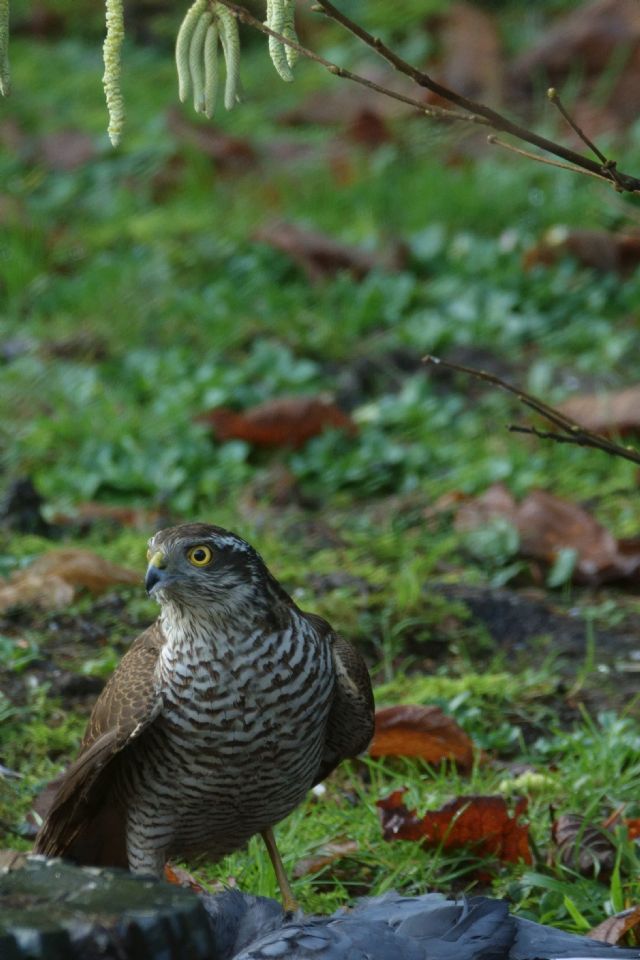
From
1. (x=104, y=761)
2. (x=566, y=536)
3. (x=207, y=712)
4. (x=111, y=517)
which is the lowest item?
(x=566, y=536)

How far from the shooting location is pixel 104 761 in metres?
3.53

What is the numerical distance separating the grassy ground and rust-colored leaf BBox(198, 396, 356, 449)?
0.22 ft

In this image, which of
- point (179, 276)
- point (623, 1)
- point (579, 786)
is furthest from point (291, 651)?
point (623, 1)

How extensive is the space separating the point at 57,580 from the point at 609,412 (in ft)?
8.73

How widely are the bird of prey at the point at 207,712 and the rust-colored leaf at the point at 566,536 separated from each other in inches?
89.0

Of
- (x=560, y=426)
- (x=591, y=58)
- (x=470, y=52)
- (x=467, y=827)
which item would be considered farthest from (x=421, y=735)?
(x=470, y=52)

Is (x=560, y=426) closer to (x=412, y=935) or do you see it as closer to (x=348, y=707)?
(x=348, y=707)

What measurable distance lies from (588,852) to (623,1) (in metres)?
8.46

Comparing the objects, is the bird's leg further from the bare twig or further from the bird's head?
the bare twig

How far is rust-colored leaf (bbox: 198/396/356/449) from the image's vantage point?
6.84m

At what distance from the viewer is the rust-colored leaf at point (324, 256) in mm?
8438

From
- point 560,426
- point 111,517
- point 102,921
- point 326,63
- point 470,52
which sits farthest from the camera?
point 470,52

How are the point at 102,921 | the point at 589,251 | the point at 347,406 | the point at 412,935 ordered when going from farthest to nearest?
the point at 589,251, the point at 347,406, the point at 412,935, the point at 102,921

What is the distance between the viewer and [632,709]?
15.9 feet
